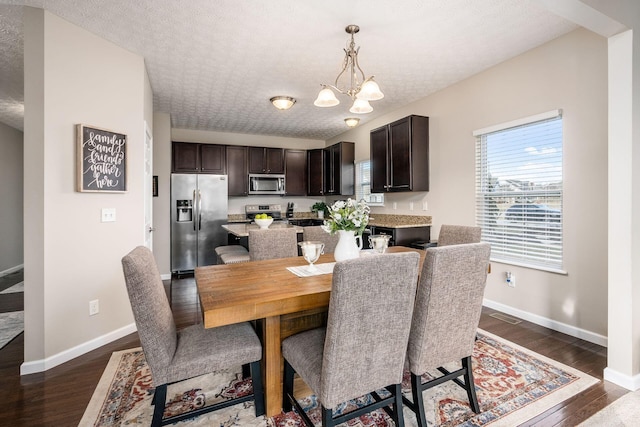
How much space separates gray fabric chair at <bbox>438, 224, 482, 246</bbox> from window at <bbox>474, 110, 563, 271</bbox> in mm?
823

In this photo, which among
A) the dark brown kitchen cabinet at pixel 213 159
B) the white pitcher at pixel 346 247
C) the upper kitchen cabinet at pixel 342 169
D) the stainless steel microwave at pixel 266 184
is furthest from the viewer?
the stainless steel microwave at pixel 266 184

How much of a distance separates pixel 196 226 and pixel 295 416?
4.12 m

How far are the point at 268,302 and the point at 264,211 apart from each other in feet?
16.5

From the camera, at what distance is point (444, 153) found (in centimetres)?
398

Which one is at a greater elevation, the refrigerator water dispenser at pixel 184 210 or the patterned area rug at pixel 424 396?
the refrigerator water dispenser at pixel 184 210

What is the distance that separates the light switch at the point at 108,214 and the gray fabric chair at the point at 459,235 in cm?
298

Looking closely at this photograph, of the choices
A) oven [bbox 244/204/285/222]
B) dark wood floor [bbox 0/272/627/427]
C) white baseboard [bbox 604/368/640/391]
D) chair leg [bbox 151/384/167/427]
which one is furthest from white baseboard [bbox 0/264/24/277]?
white baseboard [bbox 604/368/640/391]

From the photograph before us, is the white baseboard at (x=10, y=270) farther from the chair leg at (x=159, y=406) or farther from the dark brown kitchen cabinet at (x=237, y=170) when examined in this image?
the chair leg at (x=159, y=406)

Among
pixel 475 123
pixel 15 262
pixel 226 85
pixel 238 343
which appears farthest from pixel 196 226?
pixel 475 123

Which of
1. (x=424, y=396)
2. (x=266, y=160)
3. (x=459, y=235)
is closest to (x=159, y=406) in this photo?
(x=424, y=396)

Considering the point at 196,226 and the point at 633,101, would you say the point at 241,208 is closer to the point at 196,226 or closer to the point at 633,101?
the point at 196,226

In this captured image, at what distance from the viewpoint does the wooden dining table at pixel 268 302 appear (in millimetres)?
1382

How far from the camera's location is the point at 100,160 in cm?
263

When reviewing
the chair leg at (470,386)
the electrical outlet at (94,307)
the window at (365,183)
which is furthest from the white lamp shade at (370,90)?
the window at (365,183)
